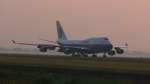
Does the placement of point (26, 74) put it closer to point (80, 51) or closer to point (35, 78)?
point (35, 78)

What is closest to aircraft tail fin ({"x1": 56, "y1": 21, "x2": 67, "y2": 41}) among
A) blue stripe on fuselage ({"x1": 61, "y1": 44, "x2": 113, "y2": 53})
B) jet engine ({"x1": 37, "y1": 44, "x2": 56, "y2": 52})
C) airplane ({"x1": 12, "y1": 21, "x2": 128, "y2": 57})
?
airplane ({"x1": 12, "y1": 21, "x2": 128, "y2": 57})

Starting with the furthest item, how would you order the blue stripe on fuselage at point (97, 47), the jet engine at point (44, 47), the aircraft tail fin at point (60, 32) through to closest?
the aircraft tail fin at point (60, 32), the jet engine at point (44, 47), the blue stripe on fuselage at point (97, 47)

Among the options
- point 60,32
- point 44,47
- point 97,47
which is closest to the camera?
point 97,47

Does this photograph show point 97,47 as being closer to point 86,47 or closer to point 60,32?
point 86,47

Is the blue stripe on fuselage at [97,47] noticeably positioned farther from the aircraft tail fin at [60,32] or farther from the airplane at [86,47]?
the aircraft tail fin at [60,32]

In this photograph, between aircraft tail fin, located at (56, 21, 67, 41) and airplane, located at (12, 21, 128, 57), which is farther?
aircraft tail fin, located at (56, 21, 67, 41)

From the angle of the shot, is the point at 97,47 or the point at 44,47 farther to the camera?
the point at 44,47

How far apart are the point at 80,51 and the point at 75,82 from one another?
253ft

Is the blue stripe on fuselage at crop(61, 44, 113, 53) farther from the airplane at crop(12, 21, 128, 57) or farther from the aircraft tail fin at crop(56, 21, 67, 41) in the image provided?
the aircraft tail fin at crop(56, 21, 67, 41)

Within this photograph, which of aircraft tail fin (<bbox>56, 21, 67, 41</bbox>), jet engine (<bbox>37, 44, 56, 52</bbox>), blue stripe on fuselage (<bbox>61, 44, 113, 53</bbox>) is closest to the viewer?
blue stripe on fuselage (<bbox>61, 44, 113, 53</bbox>)

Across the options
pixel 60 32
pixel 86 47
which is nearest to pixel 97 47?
pixel 86 47

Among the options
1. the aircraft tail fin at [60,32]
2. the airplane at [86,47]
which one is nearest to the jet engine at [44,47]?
the airplane at [86,47]

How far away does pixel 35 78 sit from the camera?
116 ft

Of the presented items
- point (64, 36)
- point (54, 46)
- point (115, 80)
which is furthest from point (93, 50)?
point (115, 80)
